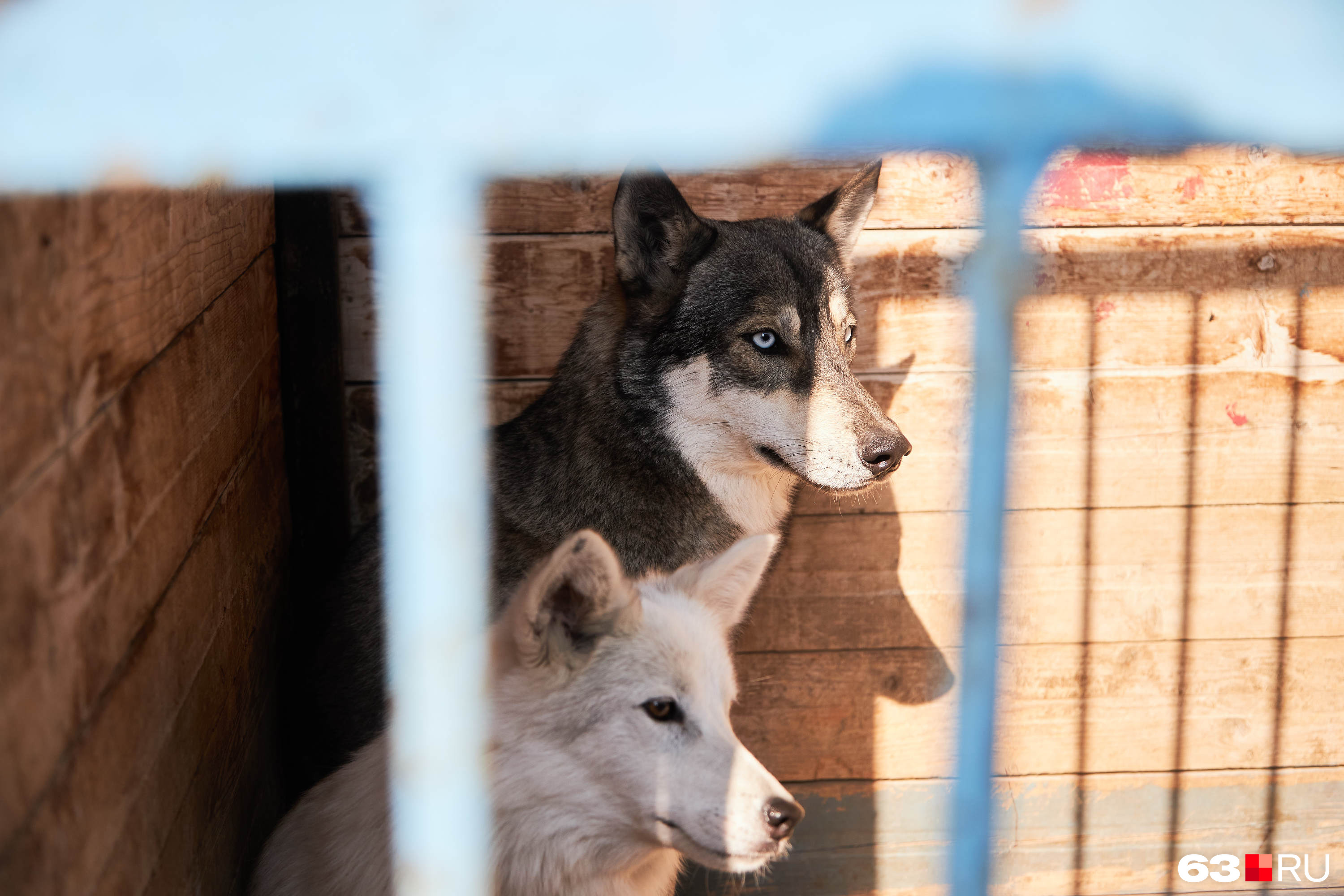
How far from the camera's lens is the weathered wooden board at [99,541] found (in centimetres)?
80

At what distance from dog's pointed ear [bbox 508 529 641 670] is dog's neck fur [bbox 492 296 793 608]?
19.5 inches

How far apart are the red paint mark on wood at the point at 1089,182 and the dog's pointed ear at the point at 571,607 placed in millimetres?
1584


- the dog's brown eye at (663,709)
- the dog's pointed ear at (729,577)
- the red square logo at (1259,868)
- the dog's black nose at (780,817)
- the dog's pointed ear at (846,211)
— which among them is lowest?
the red square logo at (1259,868)

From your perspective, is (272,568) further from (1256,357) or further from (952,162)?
(1256,357)

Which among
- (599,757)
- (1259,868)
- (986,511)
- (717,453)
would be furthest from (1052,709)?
(599,757)

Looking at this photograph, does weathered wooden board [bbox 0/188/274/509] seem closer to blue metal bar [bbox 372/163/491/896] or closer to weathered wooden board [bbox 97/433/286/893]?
blue metal bar [bbox 372/163/491/896]

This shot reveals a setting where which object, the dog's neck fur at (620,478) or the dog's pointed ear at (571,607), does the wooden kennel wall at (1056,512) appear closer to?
the dog's neck fur at (620,478)

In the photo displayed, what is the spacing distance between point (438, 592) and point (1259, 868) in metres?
2.38

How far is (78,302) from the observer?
92 cm

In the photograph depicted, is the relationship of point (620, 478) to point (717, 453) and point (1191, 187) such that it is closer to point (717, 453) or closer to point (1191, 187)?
point (717, 453)

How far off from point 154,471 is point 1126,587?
7.44ft

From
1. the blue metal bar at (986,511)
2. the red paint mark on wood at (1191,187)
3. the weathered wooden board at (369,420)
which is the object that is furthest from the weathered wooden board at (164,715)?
the red paint mark on wood at (1191,187)

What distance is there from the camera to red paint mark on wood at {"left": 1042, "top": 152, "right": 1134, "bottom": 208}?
87.5 inches

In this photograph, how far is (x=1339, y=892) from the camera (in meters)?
2.44
